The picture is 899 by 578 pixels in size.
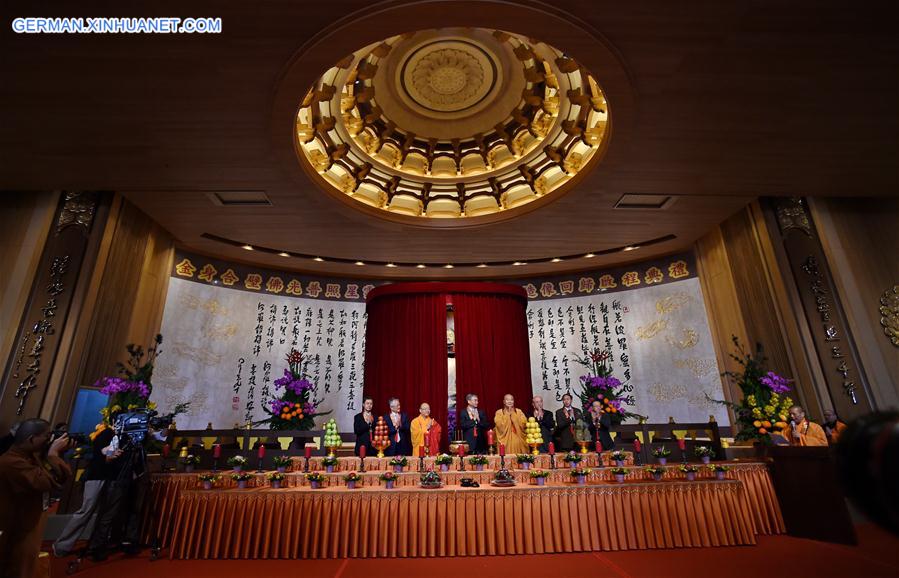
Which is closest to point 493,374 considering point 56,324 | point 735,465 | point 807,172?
point 735,465

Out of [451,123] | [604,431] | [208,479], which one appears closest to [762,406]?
[604,431]

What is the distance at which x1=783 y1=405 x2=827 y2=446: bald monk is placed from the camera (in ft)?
13.9

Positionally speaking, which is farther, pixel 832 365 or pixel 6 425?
pixel 832 365

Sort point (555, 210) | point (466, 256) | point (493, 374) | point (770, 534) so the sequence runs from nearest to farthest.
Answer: point (770, 534)
point (555, 210)
point (493, 374)
point (466, 256)

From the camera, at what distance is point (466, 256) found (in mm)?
7539

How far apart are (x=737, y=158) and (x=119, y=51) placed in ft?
20.3

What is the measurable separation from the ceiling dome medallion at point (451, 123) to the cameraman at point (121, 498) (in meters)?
3.30

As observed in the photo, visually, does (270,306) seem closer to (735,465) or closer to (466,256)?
(466,256)

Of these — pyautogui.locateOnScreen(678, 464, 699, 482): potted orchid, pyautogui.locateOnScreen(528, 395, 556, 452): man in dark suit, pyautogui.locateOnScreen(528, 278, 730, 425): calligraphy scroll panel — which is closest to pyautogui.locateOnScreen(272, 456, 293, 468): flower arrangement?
pyautogui.locateOnScreen(528, 395, 556, 452): man in dark suit

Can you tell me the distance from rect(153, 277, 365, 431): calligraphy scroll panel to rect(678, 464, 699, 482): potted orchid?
543 centimetres

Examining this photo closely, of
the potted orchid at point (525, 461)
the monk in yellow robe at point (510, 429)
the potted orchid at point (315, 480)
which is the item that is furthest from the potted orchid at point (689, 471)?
the potted orchid at point (315, 480)

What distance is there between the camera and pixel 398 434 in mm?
5230

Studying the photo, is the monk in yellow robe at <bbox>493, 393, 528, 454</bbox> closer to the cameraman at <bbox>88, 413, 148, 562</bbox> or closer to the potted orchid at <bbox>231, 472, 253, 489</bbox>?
the potted orchid at <bbox>231, 472, 253, 489</bbox>

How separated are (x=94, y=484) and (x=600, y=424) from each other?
4.92 m
